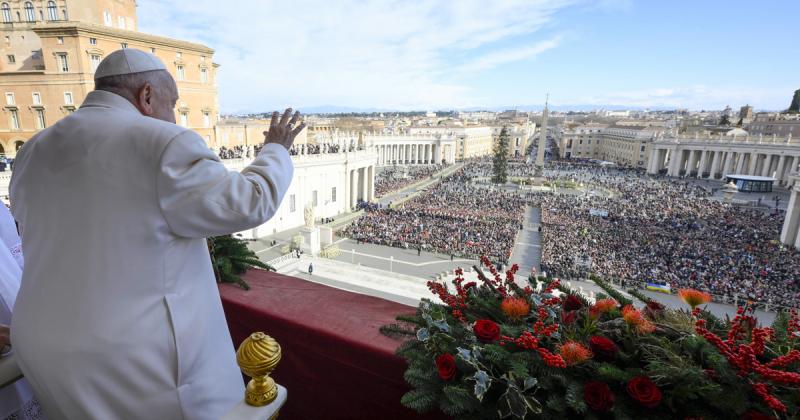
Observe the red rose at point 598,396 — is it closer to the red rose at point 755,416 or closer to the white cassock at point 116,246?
the red rose at point 755,416

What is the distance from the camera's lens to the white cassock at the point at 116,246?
1.22 m

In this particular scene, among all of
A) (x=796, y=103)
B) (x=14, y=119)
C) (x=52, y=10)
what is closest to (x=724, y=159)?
(x=796, y=103)

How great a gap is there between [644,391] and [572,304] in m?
0.71

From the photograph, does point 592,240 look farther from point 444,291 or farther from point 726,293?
point 444,291

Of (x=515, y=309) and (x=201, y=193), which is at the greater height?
(x=201, y=193)

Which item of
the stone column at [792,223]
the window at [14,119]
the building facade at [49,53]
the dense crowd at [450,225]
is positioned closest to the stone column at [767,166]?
the stone column at [792,223]

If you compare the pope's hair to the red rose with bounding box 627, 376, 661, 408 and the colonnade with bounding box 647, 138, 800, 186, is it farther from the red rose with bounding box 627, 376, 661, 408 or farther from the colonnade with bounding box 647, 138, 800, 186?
the colonnade with bounding box 647, 138, 800, 186

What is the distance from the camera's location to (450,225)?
82.0ft

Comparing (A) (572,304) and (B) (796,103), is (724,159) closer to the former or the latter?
(B) (796,103)

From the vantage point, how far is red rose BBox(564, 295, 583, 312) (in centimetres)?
204

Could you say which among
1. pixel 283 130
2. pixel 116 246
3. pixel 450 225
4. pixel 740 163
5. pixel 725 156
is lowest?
pixel 450 225

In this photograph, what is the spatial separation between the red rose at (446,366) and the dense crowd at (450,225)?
715 inches

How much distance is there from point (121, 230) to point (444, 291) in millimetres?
1562

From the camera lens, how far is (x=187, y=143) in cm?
122
